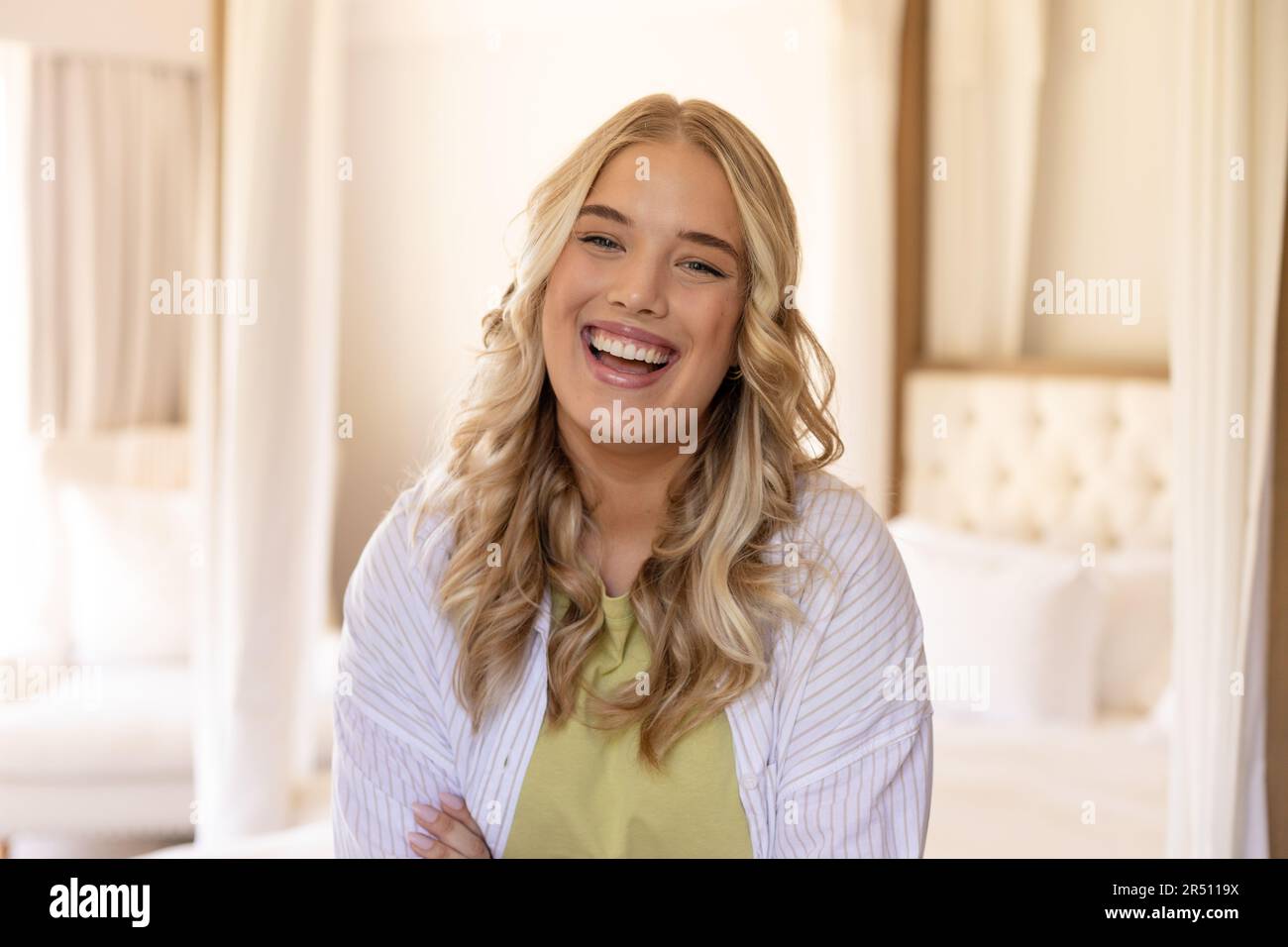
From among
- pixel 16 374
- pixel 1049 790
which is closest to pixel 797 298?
pixel 1049 790

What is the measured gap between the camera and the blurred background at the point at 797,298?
5.35 feet

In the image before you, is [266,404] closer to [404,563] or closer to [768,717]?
[404,563]

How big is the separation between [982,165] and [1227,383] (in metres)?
1.52

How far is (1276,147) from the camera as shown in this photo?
1.57m

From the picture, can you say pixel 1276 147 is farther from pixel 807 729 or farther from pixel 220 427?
pixel 220 427

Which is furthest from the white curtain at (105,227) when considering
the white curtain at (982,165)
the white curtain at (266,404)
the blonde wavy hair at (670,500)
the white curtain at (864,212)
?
the blonde wavy hair at (670,500)

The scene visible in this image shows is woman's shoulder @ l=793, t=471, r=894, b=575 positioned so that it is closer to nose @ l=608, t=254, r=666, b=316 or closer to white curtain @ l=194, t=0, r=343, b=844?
nose @ l=608, t=254, r=666, b=316

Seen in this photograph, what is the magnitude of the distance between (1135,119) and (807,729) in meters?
2.00

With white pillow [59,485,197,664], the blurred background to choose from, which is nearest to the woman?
the blurred background

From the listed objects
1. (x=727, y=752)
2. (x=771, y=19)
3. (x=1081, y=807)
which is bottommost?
(x=1081, y=807)

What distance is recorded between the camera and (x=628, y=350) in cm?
127

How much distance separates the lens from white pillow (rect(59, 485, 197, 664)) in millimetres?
3090

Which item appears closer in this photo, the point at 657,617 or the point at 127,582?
the point at 657,617
